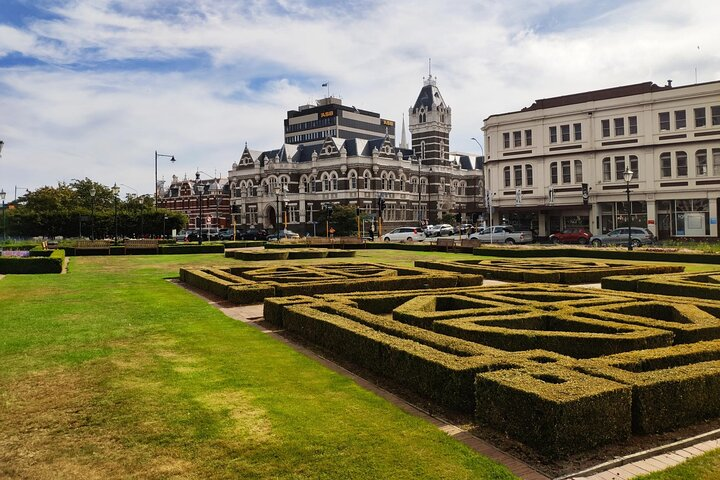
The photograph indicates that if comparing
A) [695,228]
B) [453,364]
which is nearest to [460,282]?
[453,364]

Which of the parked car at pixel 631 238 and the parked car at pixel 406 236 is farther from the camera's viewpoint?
the parked car at pixel 406 236

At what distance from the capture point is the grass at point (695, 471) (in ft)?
17.3

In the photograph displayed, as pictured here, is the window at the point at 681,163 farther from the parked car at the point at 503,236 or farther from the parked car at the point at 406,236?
the parked car at the point at 406,236

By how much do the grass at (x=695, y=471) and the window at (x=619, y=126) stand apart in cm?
5065

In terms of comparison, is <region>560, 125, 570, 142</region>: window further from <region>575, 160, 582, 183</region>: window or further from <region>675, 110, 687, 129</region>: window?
<region>675, 110, 687, 129</region>: window

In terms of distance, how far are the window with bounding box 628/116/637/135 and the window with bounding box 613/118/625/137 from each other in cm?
49

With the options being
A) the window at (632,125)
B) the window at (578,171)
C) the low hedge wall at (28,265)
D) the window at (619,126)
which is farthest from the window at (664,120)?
the low hedge wall at (28,265)

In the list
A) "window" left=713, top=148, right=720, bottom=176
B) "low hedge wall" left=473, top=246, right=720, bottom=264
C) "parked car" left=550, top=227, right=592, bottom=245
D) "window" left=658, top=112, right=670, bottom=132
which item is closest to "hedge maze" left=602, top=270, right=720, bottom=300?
"low hedge wall" left=473, top=246, right=720, bottom=264

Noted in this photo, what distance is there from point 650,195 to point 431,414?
49.2m

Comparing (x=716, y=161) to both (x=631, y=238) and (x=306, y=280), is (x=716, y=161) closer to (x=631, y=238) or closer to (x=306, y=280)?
(x=631, y=238)

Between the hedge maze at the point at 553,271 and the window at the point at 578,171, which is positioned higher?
the window at the point at 578,171

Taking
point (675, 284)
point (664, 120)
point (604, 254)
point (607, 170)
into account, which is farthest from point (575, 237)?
point (675, 284)

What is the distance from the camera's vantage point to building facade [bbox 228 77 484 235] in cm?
8362

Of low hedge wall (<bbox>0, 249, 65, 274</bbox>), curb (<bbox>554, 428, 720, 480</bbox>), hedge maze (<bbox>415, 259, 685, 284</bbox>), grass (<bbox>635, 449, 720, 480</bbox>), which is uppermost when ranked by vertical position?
low hedge wall (<bbox>0, 249, 65, 274</bbox>)
